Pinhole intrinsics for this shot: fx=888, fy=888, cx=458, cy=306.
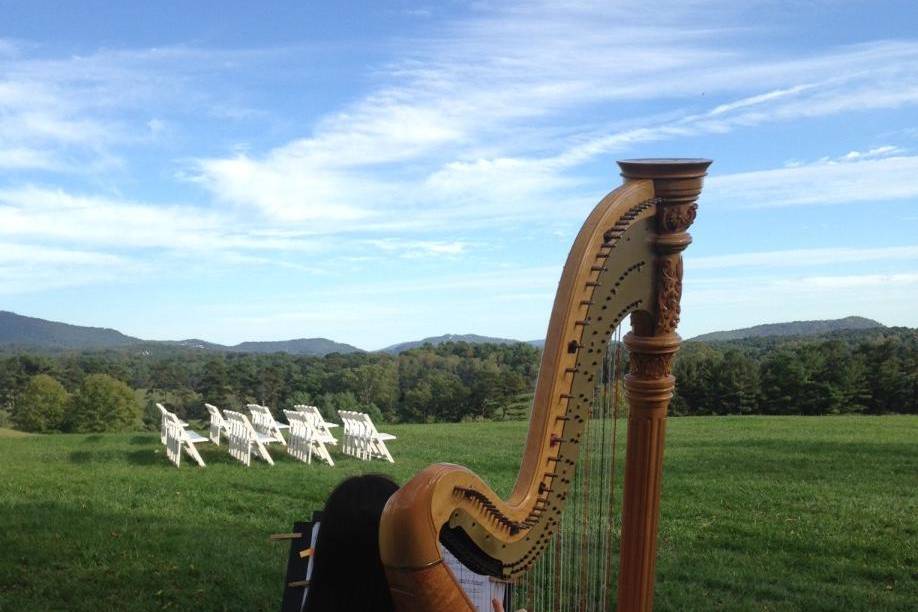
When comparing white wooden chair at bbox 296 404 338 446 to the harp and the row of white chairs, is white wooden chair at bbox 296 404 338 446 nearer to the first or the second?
the row of white chairs

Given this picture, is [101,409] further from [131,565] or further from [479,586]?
[479,586]

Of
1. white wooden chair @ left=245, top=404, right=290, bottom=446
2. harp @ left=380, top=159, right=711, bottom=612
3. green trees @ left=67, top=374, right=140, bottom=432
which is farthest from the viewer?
green trees @ left=67, top=374, right=140, bottom=432

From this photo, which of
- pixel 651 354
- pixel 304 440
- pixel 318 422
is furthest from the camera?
pixel 318 422

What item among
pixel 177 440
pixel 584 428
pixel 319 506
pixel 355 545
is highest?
pixel 584 428

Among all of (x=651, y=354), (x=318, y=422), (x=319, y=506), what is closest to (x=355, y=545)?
(x=651, y=354)

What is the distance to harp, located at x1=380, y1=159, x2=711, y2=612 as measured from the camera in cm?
169

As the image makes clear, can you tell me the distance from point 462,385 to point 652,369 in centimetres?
1809

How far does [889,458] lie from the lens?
11.0 meters

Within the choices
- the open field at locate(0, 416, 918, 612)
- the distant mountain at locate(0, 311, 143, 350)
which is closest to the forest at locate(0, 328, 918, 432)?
the open field at locate(0, 416, 918, 612)

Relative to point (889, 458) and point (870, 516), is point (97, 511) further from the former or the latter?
point (889, 458)

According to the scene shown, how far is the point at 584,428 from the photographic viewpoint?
2807mm

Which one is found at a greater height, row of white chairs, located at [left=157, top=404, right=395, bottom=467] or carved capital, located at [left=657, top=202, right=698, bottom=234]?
carved capital, located at [left=657, top=202, right=698, bottom=234]

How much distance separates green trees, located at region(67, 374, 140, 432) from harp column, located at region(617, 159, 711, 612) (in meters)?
20.0

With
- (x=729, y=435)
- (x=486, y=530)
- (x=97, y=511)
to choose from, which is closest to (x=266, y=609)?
(x=97, y=511)
